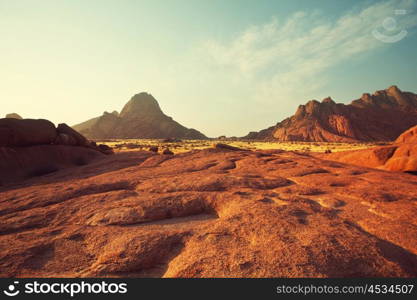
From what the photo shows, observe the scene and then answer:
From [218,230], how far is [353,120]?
123 metres

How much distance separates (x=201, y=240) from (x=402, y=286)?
2.90 meters

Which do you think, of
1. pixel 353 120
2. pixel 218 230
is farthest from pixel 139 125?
pixel 218 230

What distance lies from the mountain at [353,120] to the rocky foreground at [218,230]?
328ft

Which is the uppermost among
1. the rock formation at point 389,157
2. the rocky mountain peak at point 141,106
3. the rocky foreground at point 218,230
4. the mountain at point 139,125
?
the rocky mountain peak at point 141,106

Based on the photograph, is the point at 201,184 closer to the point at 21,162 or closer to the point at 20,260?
the point at 20,260

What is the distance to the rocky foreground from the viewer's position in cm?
315

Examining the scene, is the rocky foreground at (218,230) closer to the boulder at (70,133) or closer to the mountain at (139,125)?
the boulder at (70,133)

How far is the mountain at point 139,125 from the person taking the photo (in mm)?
125931

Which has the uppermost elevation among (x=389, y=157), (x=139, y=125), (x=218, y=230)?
(x=139, y=125)

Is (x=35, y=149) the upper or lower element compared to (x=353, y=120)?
lower

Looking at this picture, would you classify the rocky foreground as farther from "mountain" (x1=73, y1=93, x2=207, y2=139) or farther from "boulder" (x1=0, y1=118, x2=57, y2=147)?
"mountain" (x1=73, y1=93, x2=207, y2=139)

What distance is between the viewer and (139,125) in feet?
431

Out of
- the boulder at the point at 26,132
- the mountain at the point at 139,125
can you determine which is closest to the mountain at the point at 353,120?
the mountain at the point at 139,125

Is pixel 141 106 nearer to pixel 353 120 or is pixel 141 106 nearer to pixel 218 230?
pixel 353 120
